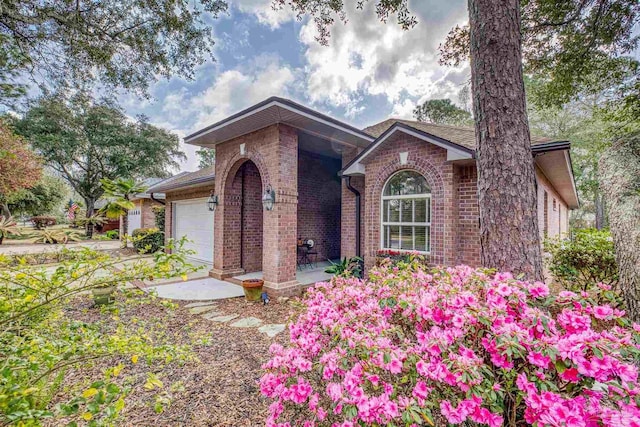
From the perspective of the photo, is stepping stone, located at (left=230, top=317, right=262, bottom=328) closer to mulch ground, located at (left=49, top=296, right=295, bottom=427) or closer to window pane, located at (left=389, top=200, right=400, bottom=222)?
mulch ground, located at (left=49, top=296, right=295, bottom=427)

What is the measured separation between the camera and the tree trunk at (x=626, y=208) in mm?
3008

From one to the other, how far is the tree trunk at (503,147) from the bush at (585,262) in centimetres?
363

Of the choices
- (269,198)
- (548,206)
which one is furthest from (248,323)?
(548,206)

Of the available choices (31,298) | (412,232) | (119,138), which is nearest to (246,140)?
(412,232)

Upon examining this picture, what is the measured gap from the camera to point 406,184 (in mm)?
6836

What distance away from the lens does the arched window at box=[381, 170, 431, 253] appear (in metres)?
6.47

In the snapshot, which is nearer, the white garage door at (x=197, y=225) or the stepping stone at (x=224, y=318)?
the stepping stone at (x=224, y=318)

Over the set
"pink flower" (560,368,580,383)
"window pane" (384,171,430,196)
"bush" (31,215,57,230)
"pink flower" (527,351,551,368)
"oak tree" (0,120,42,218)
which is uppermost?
"oak tree" (0,120,42,218)

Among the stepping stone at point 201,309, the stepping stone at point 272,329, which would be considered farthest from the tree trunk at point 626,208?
the stepping stone at point 201,309

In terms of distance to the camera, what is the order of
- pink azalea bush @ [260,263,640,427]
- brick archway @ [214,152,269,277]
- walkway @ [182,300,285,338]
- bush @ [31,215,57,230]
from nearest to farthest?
pink azalea bush @ [260,263,640,427] → bush @ [31,215,57,230] → walkway @ [182,300,285,338] → brick archway @ [214,152,269,277]

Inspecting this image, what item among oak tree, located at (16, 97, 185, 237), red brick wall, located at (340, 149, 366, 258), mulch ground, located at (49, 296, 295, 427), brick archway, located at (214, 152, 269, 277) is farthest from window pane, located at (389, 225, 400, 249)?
oak tree, located at (16, 97, 185, 237)

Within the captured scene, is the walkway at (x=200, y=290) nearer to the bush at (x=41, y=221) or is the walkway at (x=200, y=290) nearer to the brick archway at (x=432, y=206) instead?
the brick archway at (x=432, y=206)

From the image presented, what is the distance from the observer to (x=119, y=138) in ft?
71.0

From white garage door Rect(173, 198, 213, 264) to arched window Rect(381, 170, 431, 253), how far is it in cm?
636
